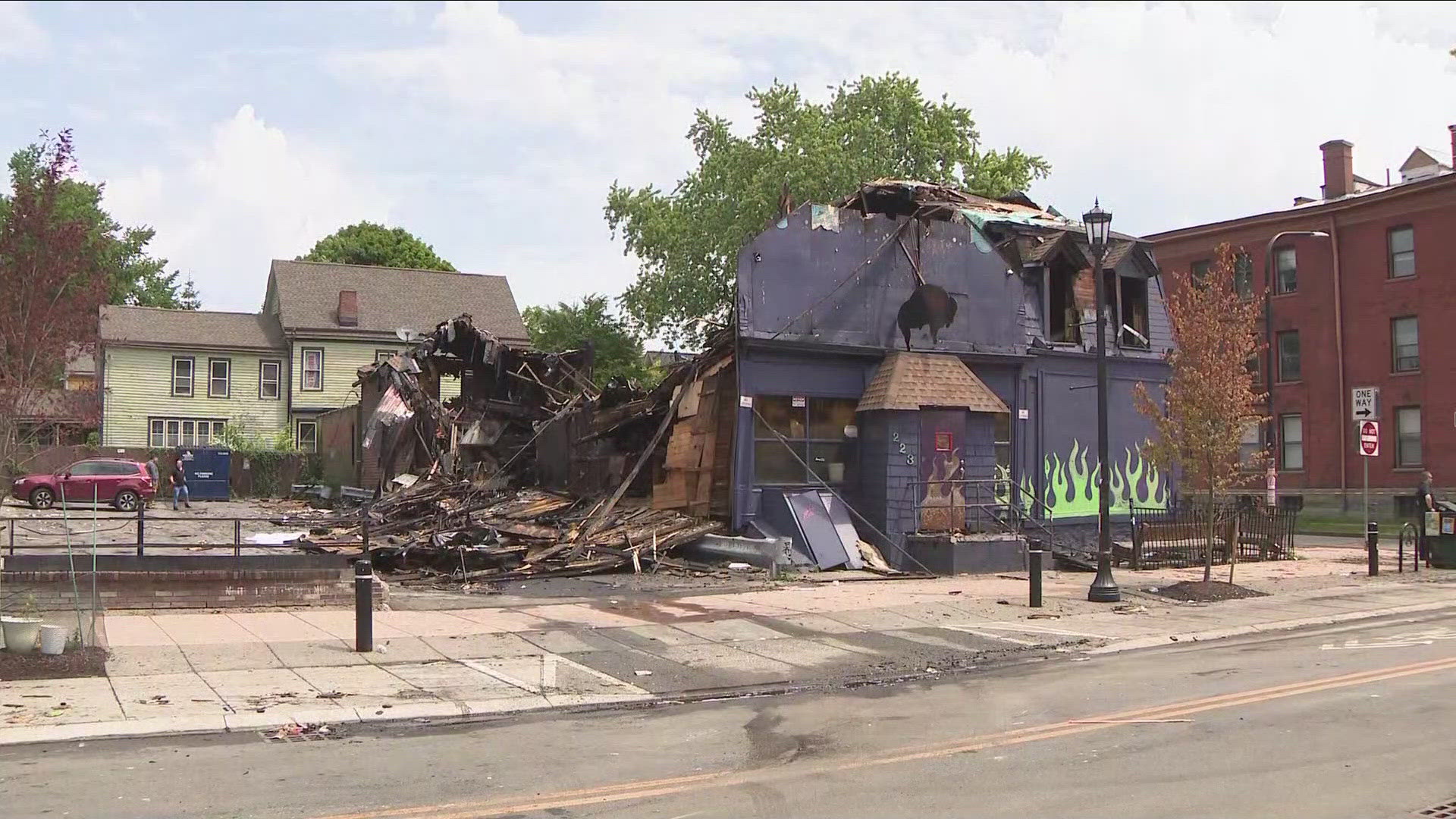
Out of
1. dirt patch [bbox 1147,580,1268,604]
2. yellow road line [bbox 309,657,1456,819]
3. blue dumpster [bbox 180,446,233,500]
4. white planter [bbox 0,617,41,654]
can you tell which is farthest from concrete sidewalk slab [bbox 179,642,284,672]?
blue dumpster [bbox 180,446,233,500]

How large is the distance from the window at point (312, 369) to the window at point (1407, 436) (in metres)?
42.3

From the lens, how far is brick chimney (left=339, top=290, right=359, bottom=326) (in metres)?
50.3

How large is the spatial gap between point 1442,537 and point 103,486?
113ft

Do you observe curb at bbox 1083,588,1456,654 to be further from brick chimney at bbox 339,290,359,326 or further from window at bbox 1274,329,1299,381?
brick chimney at bbox 339,290,359,326

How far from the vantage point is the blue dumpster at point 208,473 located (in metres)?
38.5

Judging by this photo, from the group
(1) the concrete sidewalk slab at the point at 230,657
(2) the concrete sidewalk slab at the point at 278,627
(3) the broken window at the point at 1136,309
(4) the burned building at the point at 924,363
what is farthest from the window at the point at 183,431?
(1) the concrete sidewalk slab at the point at 230,657

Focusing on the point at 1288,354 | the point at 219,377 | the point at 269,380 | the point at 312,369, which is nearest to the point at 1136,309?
the point at 1288,354

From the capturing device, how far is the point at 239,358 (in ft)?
164

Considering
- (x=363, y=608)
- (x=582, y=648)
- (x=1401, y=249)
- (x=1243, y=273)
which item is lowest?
(x=582, y=648)

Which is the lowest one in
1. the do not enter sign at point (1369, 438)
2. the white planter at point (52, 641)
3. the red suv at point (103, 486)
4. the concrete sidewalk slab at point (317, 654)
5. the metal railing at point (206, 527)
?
the concrete sidewalk slab at point (317, 654)

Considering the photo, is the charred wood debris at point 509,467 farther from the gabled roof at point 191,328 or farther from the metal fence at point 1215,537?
the gabled roof at point 191,328

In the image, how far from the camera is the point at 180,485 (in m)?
36.1

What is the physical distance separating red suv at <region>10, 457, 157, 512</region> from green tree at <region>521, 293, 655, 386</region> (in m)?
21.6

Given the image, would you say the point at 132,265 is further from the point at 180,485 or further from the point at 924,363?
the point at 924,363
